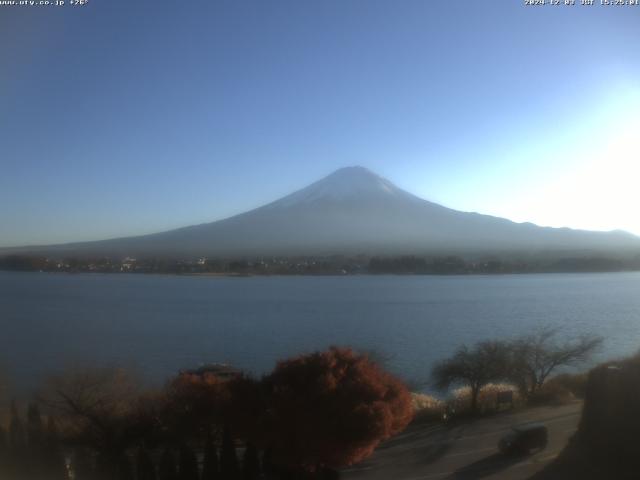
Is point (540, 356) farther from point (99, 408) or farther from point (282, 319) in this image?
point (99, 408)

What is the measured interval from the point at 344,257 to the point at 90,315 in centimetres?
1043

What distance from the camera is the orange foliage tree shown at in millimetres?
4781

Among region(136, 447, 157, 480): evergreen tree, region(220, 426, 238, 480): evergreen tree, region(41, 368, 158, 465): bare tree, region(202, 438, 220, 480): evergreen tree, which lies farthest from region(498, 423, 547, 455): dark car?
region(41, 368, 158, 465): bare tree

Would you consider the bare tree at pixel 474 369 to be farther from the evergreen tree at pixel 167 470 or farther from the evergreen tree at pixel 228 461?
the evergreen tree at pixel 167 470

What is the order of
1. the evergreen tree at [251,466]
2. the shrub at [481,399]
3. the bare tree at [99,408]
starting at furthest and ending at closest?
1. the shrub at [481,399]
2. the bare tree at [99,408]
3. the evergreen tree at [251,466]

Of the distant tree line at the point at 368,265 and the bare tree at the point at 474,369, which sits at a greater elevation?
the distant tree line at the point at 368,265

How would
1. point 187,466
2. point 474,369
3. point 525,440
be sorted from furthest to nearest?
point 474,369, point 525,440, point 187,466

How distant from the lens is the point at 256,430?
201 inches

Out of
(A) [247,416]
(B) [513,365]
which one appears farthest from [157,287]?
(A) [247,416]

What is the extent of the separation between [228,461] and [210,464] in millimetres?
156

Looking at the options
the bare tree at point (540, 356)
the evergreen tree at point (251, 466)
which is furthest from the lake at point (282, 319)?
the evergreen tree at point (251, 466)

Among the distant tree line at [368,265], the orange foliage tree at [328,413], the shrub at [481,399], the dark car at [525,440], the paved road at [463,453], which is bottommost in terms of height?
the shrub at [481,399]

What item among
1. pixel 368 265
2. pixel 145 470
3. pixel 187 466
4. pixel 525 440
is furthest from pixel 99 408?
pixel 368 265

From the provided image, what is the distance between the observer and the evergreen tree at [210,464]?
4801mm
